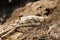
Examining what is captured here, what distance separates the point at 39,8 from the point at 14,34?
6.55 feet

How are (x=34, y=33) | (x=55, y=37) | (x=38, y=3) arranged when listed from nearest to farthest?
(x=55, y=37)
(x=34, y=33)
(x=38, y=3)

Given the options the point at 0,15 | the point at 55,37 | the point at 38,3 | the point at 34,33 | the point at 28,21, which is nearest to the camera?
the point at 55,37

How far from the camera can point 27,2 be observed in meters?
Result: 9.39

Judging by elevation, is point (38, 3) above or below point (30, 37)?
above

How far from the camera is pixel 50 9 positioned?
777 centimetres

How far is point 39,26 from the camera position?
671 cm

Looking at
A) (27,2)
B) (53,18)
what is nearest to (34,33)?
(53,18)

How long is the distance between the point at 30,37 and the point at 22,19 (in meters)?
1.14

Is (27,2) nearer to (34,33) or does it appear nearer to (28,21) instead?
(28,21)

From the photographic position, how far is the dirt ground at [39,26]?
240 inches

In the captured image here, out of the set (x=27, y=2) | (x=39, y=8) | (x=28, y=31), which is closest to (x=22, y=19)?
(x=28, y=31)

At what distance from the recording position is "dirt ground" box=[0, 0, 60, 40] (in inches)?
240

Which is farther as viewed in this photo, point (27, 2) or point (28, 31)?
point (27, 2)

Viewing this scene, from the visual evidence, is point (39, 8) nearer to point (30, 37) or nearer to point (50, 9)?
point (50, 9)
